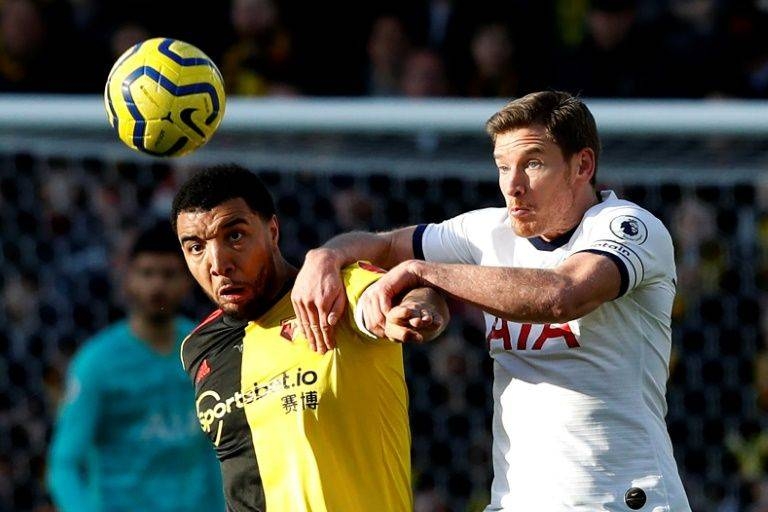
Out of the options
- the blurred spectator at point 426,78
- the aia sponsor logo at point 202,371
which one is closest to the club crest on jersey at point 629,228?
the aia sponsor logo at point 202,371

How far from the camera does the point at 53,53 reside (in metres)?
10.3

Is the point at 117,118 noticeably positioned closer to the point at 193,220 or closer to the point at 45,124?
the point at 193,220

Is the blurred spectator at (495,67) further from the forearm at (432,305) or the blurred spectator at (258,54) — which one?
the forearm at (432,305)

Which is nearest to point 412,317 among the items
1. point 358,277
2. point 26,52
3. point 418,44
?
point 358,277

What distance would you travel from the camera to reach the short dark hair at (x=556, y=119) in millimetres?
4621

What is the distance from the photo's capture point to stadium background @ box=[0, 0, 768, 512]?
8.39 metres

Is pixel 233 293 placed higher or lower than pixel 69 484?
higher

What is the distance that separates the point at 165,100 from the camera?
541cm

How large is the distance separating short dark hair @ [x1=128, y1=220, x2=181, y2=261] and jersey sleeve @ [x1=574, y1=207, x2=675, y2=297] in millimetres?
3572

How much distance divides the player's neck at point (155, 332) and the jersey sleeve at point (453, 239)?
293cm

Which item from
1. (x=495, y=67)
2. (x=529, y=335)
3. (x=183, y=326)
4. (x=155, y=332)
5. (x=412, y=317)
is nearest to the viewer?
(x=412, y=317)

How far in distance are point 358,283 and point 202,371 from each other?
727mm

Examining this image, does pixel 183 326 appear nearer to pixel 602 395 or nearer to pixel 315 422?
pixel 315 422

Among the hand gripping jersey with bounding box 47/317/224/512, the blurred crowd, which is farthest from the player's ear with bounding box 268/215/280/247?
the blurred crowd
